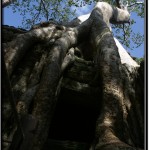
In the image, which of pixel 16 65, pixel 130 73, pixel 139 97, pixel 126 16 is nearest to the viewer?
pixel 16 65

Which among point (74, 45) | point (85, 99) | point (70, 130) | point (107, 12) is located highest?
point (107, 12)

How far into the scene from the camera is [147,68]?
2.59 m

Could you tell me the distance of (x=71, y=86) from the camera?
3.78 metres

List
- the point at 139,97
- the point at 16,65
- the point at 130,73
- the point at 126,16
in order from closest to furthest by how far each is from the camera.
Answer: the point at 16,65, the point at 139,97, the point at 130,73, the point at 126,16

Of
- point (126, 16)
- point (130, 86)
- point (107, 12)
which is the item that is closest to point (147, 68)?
point (130, 86)

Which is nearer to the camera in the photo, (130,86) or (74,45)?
(130,86)

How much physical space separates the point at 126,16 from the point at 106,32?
343 cm

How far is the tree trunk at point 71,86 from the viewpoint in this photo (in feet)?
9.56

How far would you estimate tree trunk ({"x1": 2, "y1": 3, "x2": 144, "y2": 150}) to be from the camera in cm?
291

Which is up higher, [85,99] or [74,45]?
[74,45]

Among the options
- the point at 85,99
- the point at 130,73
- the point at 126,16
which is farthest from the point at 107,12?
the point at 85,99

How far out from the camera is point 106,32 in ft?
14.9

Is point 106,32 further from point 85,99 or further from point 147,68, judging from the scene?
point 147,68

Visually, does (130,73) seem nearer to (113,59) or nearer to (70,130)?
(113,59)
